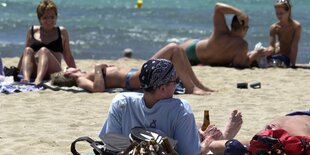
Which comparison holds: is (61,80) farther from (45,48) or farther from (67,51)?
(67,51)

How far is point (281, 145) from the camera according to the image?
4227 mm

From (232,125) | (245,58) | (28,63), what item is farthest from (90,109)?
(245,58)

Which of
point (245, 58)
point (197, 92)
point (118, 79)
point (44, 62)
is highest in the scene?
point (44, 62)

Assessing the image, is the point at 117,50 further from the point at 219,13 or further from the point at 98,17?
the point at 98,17

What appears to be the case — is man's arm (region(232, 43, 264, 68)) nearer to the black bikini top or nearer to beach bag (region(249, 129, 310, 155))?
the black bikini top

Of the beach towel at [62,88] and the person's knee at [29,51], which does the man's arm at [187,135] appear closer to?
the beach towel at [62,88]

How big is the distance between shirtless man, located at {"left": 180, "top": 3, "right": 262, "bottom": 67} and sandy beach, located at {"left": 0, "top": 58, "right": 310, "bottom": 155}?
0.62 metres

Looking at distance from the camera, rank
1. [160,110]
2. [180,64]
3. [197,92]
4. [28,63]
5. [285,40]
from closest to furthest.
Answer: [160,110] → [180,64] → [197,92] → [28,63] → [285,40]

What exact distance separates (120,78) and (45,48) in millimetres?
1028

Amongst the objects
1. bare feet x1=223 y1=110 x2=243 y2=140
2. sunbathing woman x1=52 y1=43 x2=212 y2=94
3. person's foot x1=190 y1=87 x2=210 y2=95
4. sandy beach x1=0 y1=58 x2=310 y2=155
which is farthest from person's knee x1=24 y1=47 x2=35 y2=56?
bare feet x1=223 y1=110 x2=243 y2=140

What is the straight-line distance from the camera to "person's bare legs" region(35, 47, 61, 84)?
8.42 m

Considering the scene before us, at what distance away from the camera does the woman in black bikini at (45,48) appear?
8430 millimetres

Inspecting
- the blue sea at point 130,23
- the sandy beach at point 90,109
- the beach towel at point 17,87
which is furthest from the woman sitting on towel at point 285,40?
the beach towel at point 17,87

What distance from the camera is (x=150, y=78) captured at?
3982 millimetres
